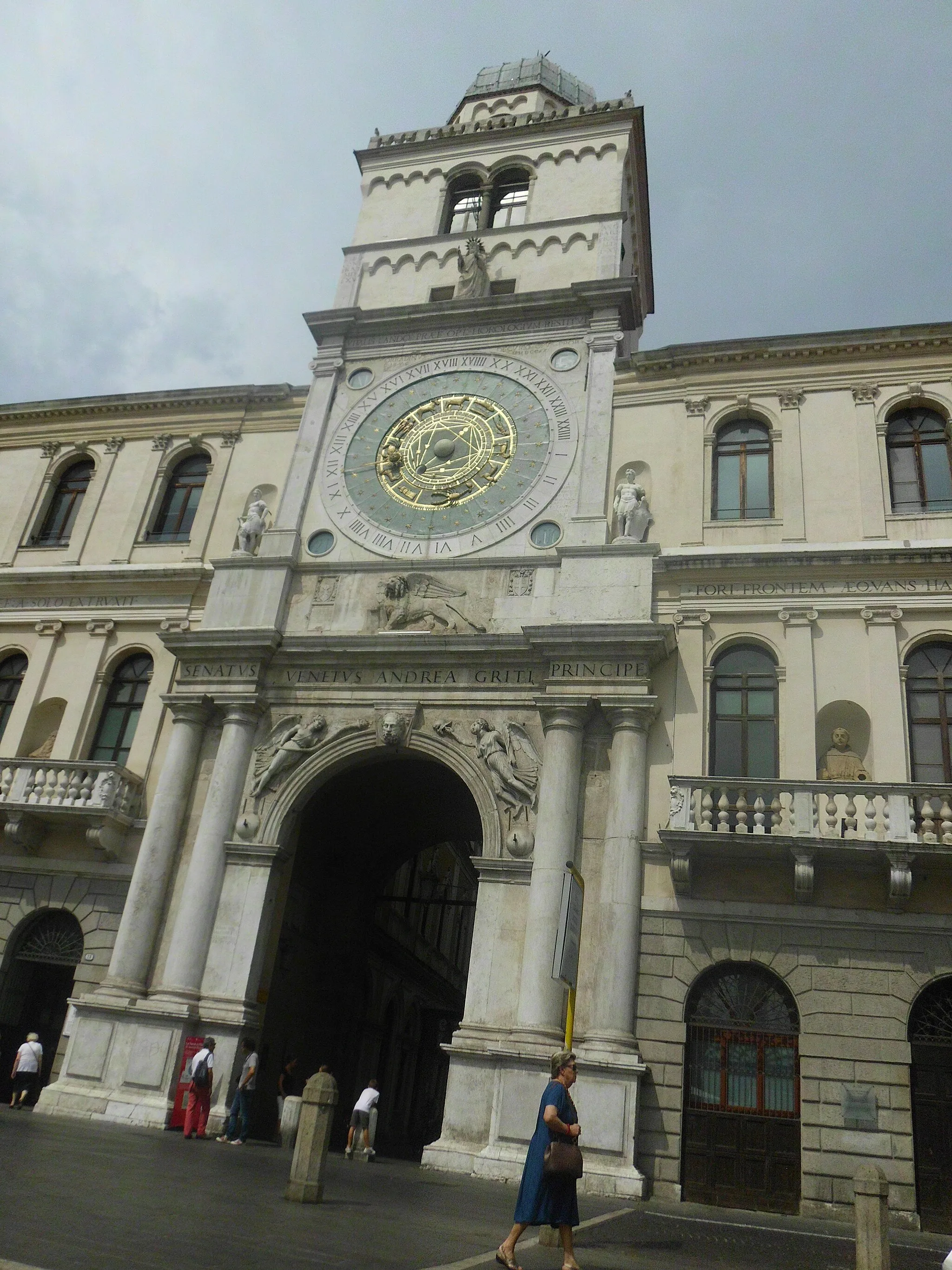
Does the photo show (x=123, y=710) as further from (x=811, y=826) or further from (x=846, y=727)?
(x=846, y=727)

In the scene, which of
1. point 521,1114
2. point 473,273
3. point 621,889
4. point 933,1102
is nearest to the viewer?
point 933,1102

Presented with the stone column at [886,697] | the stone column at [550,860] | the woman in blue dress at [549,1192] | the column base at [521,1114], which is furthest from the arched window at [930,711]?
the woman in blue dress at [549,1192]

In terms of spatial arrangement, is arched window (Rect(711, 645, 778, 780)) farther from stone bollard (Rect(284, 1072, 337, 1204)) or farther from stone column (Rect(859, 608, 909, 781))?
stone bollard (Rect(284, 1072, 337, 1204))

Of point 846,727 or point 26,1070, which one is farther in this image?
point 846,727

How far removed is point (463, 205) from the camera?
29.2m

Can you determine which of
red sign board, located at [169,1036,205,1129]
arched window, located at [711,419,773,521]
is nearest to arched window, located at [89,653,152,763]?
red sign board, located at [169,1036,205,1129]

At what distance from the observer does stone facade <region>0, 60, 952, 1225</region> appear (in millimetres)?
17047

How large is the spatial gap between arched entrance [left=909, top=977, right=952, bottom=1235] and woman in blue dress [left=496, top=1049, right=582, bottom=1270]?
9301 millimetres

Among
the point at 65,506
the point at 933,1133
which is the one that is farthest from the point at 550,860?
the point at 65,506

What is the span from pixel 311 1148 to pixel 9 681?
18.1 m

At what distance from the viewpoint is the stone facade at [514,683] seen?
55.9 feet

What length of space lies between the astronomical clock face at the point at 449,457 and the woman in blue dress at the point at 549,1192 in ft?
48.2

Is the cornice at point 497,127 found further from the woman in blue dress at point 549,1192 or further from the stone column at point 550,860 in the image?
the woman in blue dress at point 549,1192

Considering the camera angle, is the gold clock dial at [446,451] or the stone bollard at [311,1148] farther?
the gold clock dial at [446,451]
